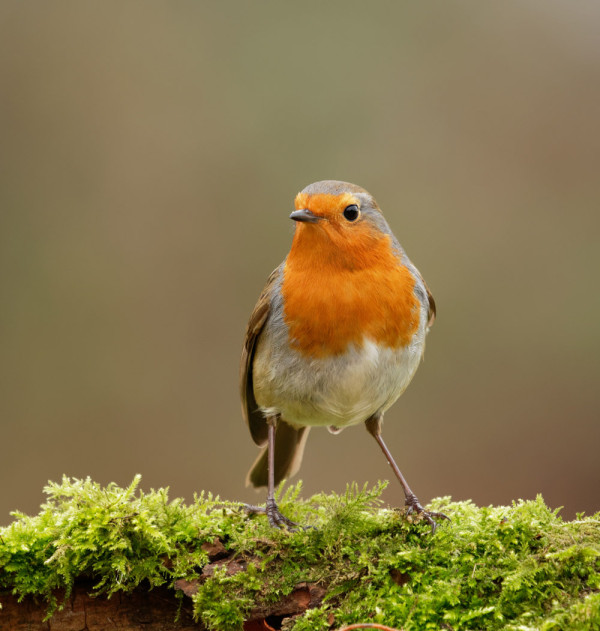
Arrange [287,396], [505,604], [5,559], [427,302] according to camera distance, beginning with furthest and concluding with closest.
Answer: [427,302]
[287,396]
[5,559]
[505,604]

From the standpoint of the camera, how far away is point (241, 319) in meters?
8.28

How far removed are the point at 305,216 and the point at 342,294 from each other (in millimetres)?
410

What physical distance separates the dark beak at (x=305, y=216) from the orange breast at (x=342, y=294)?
2.2 inches

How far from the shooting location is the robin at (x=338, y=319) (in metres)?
3.62

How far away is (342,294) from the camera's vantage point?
361 cm

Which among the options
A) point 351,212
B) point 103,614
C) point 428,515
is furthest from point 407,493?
point 103,614

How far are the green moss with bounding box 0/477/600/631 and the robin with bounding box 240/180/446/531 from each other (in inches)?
15.5

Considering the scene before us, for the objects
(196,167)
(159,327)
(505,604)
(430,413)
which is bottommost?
(505,604)

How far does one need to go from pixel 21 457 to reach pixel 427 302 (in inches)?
225

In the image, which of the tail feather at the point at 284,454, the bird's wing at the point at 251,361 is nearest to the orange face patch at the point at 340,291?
the bird's wing at the point at 251,361

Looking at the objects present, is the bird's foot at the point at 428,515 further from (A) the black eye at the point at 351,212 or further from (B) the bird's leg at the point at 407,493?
(A) the black eye at the point at 351,212

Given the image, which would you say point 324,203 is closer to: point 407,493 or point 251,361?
point 251,361

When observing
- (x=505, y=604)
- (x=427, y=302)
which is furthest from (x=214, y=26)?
(x=505, y=604)

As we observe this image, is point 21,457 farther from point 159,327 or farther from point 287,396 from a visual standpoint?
point 287,396
